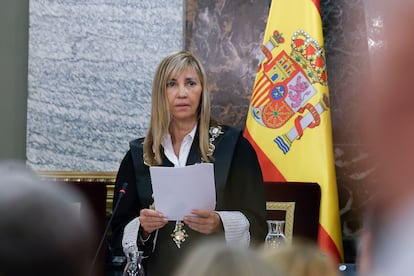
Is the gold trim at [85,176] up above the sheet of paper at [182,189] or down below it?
below

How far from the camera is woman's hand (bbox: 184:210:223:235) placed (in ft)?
10.0

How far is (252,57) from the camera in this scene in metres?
5.19

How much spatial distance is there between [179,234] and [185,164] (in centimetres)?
32

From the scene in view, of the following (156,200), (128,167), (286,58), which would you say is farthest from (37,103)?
(156,200)

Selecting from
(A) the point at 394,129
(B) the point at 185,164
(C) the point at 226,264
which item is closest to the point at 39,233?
(C) the point at 226,264

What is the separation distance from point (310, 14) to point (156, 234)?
2054 mm

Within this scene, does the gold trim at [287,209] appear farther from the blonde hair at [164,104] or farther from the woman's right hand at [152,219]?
the woman's right hand at [152,219]

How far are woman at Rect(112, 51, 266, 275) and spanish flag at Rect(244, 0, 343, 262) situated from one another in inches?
51.8

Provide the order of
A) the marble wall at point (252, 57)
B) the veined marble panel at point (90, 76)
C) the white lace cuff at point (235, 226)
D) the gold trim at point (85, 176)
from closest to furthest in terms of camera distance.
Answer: the white lace cuff at point (235, 226) → the marble wall at point (252, 57) → the gold trim at point (85, 176) → the veined marble panel at point (90, 76)

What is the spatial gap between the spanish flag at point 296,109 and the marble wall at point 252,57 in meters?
0.34

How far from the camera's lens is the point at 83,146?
535cm

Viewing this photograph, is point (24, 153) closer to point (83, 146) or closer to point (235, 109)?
point (83, 146)

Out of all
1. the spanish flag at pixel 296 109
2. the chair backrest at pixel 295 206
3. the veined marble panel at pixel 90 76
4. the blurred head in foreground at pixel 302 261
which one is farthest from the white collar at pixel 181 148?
the blurred head in foreground at pixel 302 261

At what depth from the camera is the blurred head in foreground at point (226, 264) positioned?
905 mm
